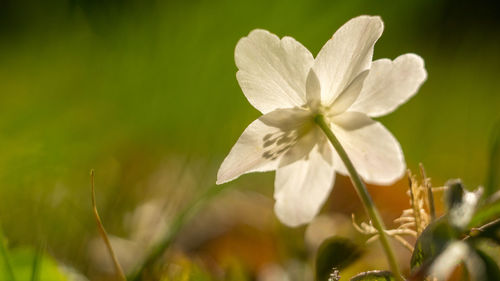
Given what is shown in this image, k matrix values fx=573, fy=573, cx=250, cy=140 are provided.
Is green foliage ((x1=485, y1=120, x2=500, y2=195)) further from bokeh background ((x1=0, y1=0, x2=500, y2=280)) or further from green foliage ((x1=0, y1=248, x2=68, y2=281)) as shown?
green foliage ((x1=0, y1=248, x2=68, y2=281))

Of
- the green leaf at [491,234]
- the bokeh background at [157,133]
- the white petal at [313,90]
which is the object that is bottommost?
the bokeh background at [157,133]

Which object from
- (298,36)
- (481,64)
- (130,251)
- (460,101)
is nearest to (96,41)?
(298,36)

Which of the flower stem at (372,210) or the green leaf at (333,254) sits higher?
the flower stem at (372,210)

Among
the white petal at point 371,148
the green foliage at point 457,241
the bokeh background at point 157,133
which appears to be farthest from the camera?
the bokeh background at point 157,133

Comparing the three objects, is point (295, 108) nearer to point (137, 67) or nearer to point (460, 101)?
point (137, 67)

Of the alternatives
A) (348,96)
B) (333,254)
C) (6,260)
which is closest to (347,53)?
(348,96)

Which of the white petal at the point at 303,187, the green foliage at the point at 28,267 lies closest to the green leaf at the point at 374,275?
the white petal at the point at 303,187

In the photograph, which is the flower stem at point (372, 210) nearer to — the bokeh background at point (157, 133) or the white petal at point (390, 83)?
the white petal at point (390, 83)

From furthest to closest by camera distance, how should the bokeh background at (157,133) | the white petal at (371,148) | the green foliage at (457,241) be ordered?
the bokeh background at (157,133) → the white petal at (371,148) → the green foliage at (457,241)
